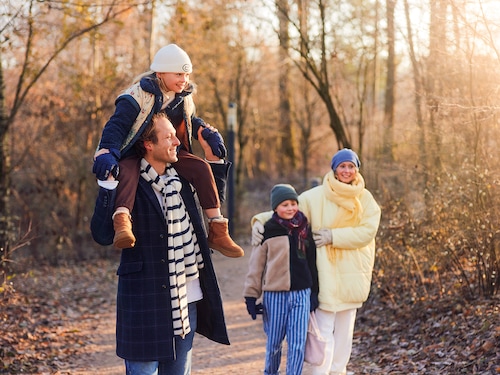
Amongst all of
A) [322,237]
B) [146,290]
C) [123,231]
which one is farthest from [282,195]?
[123,231]

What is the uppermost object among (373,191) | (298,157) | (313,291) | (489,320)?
(298,157)

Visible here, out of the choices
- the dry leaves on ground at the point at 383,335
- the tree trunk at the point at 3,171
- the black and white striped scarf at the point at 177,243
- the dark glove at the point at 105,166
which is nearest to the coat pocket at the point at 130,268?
the black and white striped scarf at the point at 177,243

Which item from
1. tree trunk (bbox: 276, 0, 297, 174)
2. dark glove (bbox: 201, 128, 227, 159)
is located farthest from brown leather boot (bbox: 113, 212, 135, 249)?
tree trunk (bbox: 276, 0, 297, 174)

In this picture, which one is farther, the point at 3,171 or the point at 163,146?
the point at 3,171

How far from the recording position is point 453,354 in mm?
6297

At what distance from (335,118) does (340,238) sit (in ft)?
14.8

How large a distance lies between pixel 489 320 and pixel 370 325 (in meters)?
1.81

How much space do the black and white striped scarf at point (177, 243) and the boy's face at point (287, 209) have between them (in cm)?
171

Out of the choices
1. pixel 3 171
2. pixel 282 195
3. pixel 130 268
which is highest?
pixel 3 171

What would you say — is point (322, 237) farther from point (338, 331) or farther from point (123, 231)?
point (123, 231)

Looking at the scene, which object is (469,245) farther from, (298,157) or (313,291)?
(298,157)

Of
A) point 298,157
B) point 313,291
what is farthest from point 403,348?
point 298,157

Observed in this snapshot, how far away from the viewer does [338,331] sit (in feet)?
19.5

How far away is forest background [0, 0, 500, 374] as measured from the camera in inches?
284
